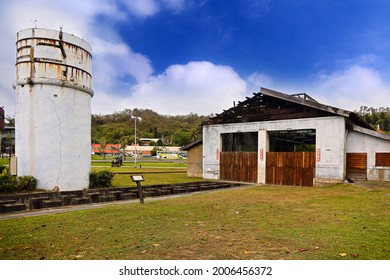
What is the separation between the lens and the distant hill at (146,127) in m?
105

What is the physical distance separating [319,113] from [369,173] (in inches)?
173

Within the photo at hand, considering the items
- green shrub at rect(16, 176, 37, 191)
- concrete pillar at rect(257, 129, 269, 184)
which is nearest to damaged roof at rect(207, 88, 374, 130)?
concrete pillar at rect(257, 129, 269, 184)

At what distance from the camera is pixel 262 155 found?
70.9ft

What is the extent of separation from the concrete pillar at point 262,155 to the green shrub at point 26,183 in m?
13.9

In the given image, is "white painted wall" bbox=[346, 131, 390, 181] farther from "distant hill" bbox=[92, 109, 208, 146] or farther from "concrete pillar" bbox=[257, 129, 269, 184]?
"distant hill" bbox=[92, 109, 208, 146]

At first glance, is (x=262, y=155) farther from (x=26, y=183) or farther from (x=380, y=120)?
(x=380, y=120)

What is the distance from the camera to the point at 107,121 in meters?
134

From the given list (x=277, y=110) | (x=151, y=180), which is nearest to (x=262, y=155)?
(x=277, y=110)

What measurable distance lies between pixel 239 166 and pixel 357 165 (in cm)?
768

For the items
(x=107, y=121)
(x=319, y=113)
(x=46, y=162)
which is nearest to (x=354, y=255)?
(x=46, y=162)

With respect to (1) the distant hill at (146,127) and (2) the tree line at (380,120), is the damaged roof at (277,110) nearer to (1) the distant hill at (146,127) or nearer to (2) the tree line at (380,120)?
(2) the tree line at (380,120)

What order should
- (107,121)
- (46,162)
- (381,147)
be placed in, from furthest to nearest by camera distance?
(107,121) → (381,147) → (46,162)

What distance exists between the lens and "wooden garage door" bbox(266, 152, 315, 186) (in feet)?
63.9

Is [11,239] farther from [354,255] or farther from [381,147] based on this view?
[381,147]
